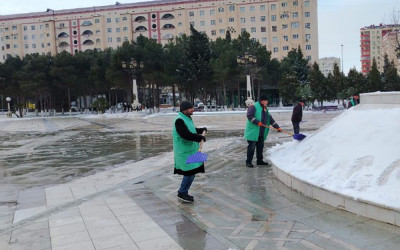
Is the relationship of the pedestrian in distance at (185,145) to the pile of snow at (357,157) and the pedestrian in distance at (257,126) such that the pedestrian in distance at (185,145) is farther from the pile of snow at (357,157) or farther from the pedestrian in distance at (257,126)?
the pedestrian in distance at (257,126)

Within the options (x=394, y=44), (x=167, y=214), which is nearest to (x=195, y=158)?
(x=167, y=214)

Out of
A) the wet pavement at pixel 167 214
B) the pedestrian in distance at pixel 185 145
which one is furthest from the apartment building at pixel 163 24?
the pedestrian in distance at pixel 185 145

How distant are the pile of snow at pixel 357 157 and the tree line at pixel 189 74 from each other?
1223 inches

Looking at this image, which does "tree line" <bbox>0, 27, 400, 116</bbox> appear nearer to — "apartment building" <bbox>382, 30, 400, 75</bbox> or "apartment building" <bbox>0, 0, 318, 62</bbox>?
"apartment building" <bbox>382, 30, 400, 75</bbox>

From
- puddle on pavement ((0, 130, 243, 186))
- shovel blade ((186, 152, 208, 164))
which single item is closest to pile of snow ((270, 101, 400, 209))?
shovel blade ((186, 152, 208, 164))

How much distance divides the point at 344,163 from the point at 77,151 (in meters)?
9.54

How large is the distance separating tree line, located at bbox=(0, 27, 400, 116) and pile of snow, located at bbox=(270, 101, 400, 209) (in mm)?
31069

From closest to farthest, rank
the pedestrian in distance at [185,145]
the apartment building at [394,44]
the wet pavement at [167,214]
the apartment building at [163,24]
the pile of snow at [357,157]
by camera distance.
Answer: the wet pavement at [167,214], the pile of snow at [357,157], the pedestrian in distance at [185,145], the apartment building at [394,44], the apartment building at [163,24]

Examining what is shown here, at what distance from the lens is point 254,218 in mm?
4738

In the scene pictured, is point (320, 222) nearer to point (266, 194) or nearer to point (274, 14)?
point (266, 194)

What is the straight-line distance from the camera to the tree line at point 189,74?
38.1 meters

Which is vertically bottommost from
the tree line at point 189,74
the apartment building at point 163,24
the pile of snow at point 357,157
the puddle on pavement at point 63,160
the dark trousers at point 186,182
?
the puddle on pavement at point 63,160

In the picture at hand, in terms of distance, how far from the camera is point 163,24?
74.0 metres

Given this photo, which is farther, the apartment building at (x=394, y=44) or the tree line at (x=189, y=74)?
the tree line at (x=189, y=74)
